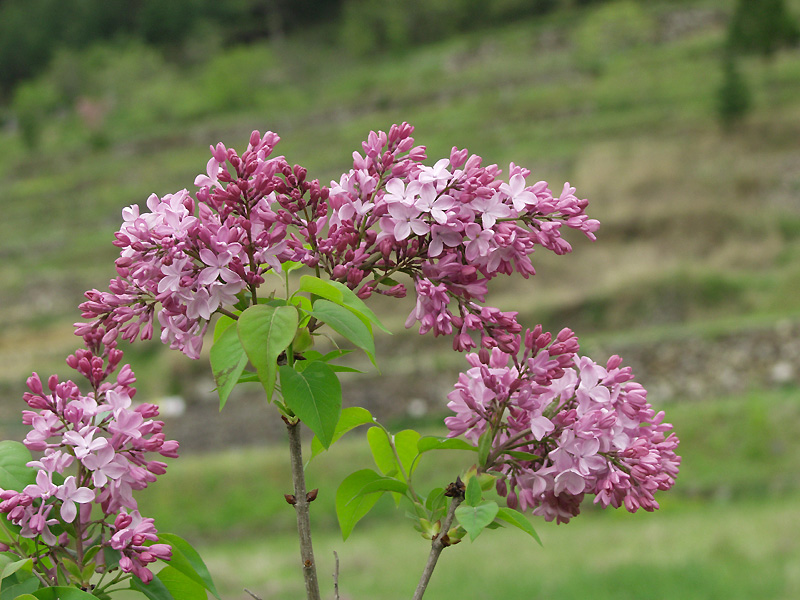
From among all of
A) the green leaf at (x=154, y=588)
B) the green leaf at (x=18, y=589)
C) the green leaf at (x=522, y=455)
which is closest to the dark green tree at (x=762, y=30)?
the green leaf at (x=522, y=455)

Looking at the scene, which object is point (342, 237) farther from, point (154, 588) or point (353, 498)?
point (154, 588)

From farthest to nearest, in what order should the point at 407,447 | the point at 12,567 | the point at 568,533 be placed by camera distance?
1. the point at 568,533
2. the point at 407,447
3. the point at 12,567

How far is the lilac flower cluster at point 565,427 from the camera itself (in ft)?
3.58

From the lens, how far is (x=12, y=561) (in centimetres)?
104

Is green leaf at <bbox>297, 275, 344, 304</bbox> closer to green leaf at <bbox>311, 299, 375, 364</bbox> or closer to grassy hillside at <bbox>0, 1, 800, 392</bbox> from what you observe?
green leaf at <bbox>311, 299, 375, 364</bbox>

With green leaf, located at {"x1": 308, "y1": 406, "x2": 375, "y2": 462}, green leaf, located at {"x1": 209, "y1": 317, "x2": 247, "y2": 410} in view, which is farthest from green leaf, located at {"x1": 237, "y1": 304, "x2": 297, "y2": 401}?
green leaf, located at {"x1": 308, "y1": 406, "x2": 375, "y2": 462}

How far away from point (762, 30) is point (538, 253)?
16.8m

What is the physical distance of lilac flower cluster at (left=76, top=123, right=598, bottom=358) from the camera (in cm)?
104

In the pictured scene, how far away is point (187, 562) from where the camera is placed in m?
1.08

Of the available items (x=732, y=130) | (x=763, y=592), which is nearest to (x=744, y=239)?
(x=732, y=130)

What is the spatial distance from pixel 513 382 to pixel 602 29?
4161cm

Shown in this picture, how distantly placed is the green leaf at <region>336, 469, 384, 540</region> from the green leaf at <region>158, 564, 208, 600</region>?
0.20 metres

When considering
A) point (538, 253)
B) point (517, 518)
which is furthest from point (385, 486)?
point (538, 253)

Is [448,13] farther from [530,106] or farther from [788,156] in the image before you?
[788,156]
